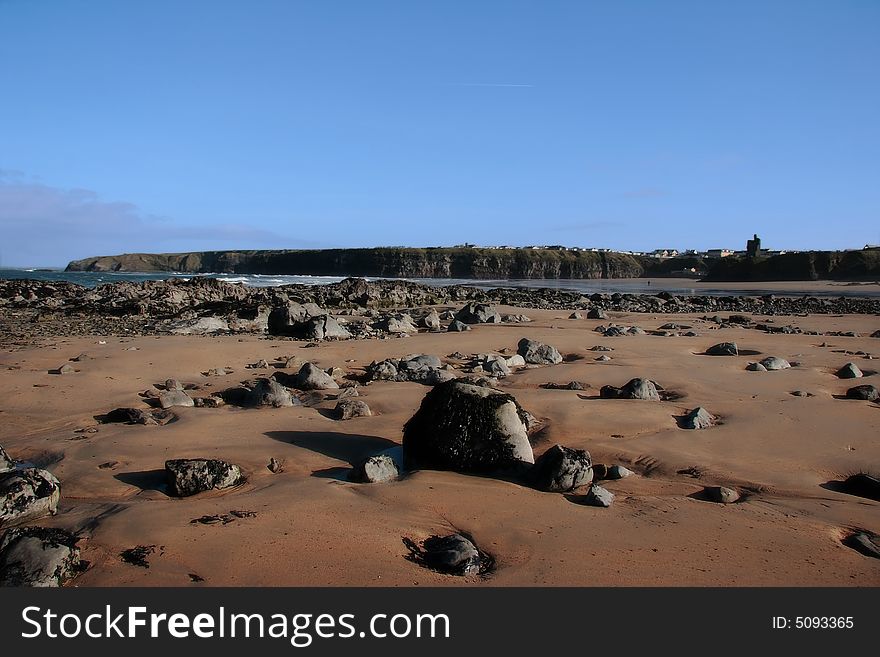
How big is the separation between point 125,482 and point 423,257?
10210 cm

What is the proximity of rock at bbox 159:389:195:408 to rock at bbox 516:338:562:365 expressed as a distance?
5220 mm

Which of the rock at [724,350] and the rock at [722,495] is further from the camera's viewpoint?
the rock at [724,350]

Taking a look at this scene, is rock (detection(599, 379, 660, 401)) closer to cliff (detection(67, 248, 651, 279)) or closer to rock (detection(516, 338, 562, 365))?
rock (detection(516, 338, 562, 365))

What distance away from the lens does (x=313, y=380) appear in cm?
794

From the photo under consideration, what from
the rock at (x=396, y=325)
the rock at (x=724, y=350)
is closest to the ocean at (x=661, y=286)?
the rock at (x=396, y=325)

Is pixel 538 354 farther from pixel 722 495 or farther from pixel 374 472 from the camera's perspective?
pixel 374 472

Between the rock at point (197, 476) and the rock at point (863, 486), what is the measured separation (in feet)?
15.5

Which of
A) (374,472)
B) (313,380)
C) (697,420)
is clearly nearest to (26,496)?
(374,472)

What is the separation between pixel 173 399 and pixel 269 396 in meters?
1.09

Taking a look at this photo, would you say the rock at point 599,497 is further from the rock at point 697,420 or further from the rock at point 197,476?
the rock at point 197,476

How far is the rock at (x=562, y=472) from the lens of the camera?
4703mm

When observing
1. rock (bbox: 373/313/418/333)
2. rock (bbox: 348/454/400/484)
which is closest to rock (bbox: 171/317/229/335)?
rock (bbox: 373/313/418/333)
